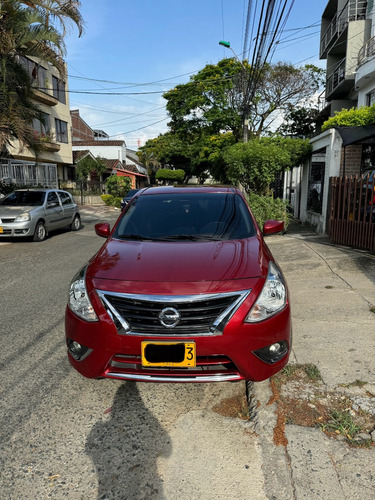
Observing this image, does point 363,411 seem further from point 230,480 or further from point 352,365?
point 230,480

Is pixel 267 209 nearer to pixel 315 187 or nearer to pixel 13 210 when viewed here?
pixel 315 187

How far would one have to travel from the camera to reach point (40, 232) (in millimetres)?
10984

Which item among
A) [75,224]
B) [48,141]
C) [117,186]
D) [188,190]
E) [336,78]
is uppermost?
[336,78]

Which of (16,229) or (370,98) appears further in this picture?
(370,98)

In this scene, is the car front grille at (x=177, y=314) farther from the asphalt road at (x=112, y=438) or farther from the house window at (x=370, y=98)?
the house window at (x=370, y=98)

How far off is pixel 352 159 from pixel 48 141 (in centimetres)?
1926

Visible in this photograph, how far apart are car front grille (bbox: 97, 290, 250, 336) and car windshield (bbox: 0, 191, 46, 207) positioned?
9.82 meters

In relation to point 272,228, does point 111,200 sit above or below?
below

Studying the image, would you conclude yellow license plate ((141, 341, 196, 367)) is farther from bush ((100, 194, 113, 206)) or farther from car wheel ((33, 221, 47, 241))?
bush ((100, 194, 113, 206))

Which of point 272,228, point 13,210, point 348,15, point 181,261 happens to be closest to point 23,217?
point 13,210

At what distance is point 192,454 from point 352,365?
1690 mm

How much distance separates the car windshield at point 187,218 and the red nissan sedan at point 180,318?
23.4 inches

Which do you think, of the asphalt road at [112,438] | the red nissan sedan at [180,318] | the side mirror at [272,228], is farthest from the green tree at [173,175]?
the red nissan sedan at [180,318]

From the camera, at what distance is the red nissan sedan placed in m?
2.39
